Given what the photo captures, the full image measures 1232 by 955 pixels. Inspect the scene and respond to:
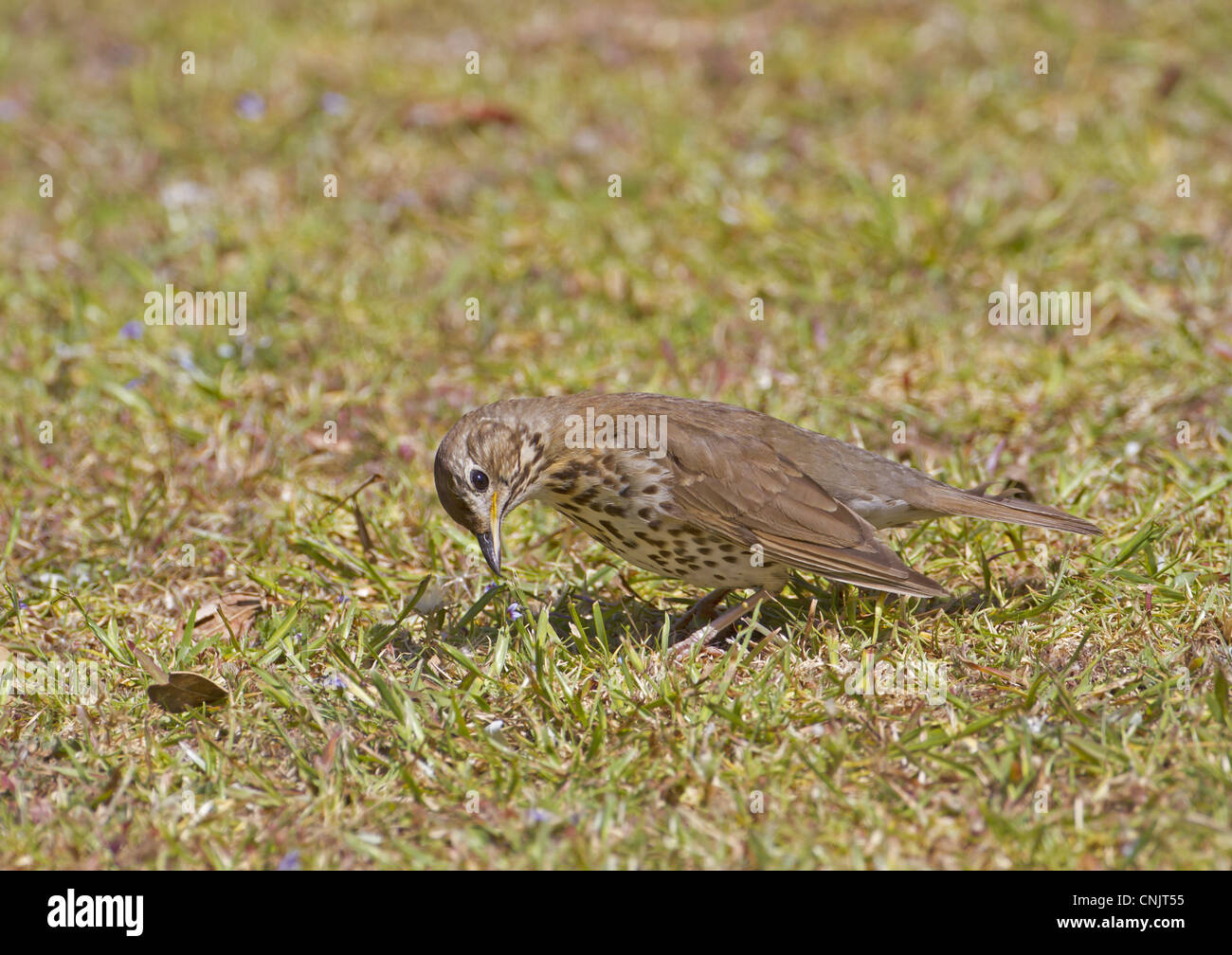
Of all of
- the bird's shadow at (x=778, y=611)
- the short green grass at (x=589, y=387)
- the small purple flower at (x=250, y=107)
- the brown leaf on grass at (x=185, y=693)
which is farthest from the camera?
the small purple flower at (x=250, y=107)

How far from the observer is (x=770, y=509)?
517cm

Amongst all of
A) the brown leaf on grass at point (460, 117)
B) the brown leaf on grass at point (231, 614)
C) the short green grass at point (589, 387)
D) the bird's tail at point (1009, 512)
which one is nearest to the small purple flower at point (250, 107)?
the short green grass at point (589, 387)

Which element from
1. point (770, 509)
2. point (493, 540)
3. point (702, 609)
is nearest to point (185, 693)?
point (493, 540)

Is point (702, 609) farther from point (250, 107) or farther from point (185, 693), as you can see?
point (250, 107)

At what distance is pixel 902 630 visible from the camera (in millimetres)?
5125

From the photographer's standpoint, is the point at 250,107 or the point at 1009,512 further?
the point at 250,107

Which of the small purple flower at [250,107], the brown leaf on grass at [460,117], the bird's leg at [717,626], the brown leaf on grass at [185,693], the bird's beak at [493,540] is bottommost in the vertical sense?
the brown leaf on grass at [185,693]

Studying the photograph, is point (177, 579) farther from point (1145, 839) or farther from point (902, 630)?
point (1145, 839)

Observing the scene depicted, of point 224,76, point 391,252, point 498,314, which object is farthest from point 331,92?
point 498,314

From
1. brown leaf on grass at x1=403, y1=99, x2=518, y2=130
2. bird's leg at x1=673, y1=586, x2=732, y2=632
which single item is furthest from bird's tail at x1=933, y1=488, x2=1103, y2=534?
brown leaf on grass at x1=403, y1=99, x2=518, y2=130

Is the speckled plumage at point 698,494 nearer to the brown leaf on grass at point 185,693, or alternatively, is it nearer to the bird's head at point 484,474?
the bird's head at point 484,474

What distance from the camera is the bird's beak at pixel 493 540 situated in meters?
5.09

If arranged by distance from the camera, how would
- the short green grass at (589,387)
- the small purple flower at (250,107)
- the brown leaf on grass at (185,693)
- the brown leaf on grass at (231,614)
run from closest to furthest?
1. the short green grass at (589,387)
2. the brown leaf on grass at (185,693)
3. the brown leaf on grass at (231,614)
4. the small purple flower at (250,107)

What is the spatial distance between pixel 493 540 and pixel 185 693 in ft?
3.76
